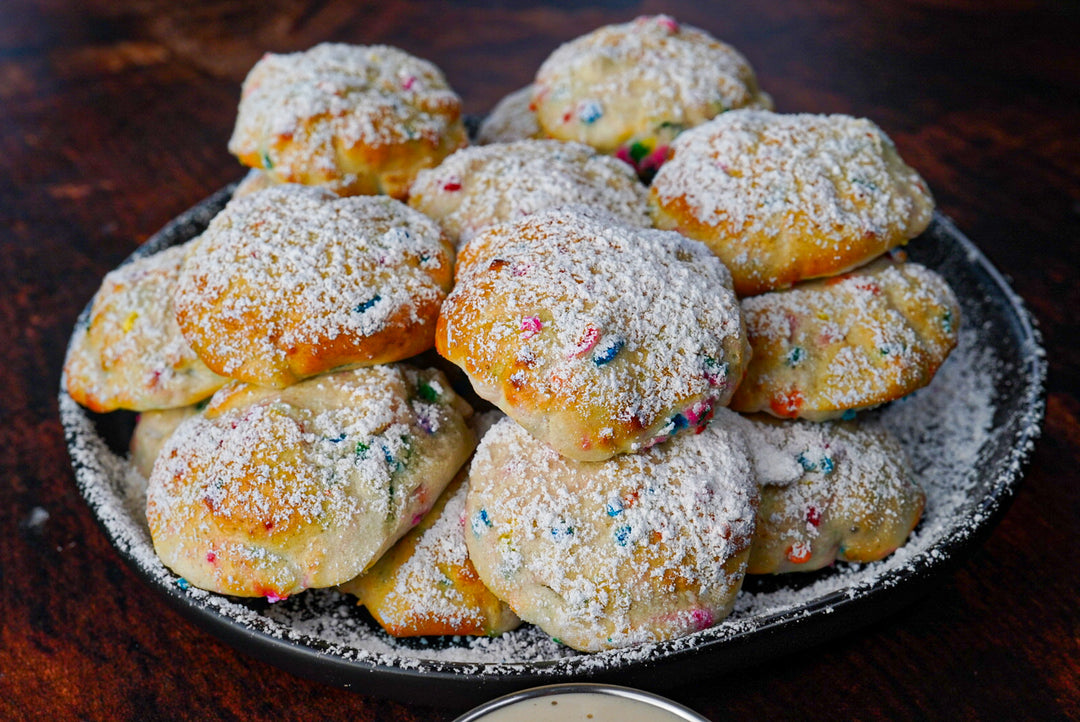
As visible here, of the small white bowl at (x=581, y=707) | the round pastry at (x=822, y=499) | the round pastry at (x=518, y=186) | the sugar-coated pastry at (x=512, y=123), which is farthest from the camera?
the sugar-coated pastry at (x=512, y=123)

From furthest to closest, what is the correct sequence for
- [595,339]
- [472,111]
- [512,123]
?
1. [472,111]
2. [512,123]
3. [595,339]

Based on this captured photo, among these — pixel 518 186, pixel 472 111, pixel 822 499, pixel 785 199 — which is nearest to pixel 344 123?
pixel 518 186

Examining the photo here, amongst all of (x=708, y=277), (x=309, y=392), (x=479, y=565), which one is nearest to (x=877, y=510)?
(x=708, y=277)

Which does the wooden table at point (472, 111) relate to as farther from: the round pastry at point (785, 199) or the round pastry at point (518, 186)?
the round pastry at point (518, 186)

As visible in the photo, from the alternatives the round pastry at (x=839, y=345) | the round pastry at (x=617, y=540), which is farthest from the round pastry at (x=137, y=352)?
the round pastry at (x=839, y=345)

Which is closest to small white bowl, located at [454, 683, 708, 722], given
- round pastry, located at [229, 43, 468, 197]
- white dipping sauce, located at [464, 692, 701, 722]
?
white dipping sauce, located at [464, 692, 701, 722]

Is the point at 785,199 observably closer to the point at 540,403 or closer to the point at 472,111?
the point at 540,403

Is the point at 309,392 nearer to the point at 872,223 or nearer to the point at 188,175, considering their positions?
the point at 872,223
